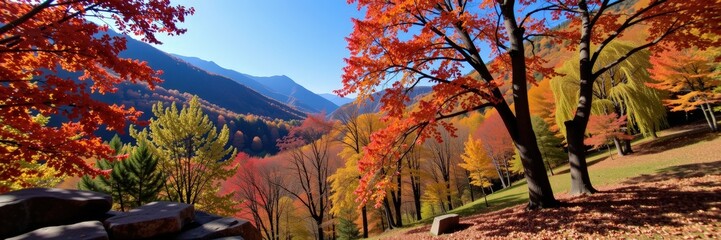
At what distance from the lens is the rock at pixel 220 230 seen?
494 cm

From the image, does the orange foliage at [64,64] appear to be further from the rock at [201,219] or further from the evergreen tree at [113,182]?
the evergreen tree at [113,182]

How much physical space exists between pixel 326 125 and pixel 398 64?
14.7m

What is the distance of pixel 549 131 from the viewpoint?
3606cm

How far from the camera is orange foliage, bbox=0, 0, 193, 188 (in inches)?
206

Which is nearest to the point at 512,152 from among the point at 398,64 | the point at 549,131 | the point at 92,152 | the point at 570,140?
the point at 549,131

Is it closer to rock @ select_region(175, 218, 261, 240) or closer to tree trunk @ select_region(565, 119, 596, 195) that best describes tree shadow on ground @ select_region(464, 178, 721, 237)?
tree trunk @ select_region(565, 119, 596, 195)

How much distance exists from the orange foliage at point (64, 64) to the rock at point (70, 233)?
1.96m

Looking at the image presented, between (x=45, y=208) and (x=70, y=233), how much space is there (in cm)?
111

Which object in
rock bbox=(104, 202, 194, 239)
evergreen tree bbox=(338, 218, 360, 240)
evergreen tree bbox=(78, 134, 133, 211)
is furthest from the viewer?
evergreen tree bbox=(338, 218, 360, 240)

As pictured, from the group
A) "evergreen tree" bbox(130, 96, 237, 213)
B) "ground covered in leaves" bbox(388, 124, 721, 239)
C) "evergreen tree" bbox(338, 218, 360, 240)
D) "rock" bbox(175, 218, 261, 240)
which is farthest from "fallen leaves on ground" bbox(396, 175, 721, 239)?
"evergreen tree" bbox(338, 218, 360, 240)

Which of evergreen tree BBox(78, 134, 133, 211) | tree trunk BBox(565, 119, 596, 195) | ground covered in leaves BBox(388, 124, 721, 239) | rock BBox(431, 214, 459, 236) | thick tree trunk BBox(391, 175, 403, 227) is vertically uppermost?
evergreen tree BBox(78, 134, 133, 211)

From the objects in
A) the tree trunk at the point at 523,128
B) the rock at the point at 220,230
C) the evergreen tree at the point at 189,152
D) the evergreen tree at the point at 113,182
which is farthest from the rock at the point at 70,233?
the evergreen tree at the point at 113,182

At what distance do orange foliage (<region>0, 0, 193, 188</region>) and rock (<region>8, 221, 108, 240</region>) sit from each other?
1962 millimetres

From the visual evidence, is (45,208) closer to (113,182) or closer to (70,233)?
(70,233)
